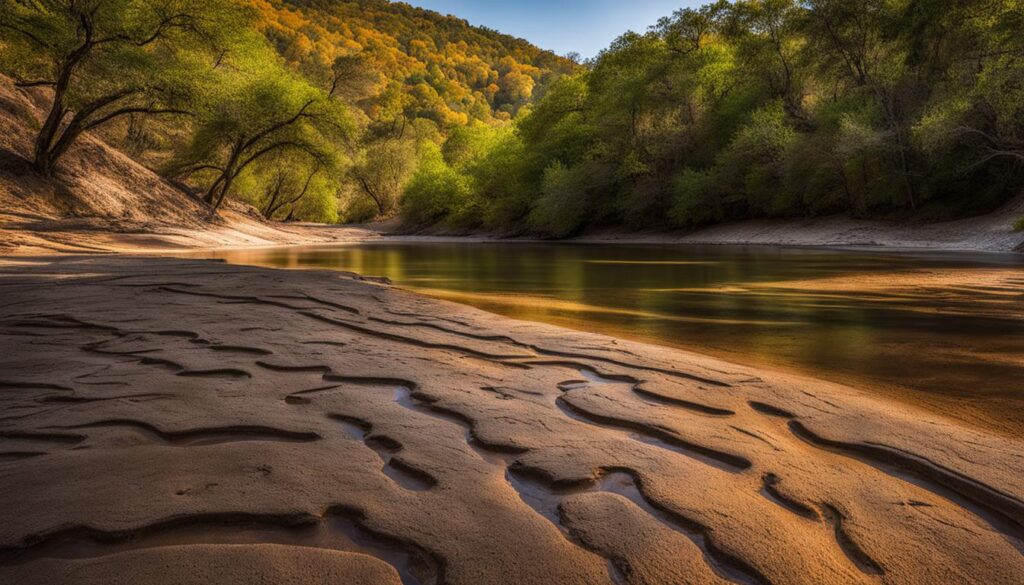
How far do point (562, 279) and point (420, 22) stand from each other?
11754cm

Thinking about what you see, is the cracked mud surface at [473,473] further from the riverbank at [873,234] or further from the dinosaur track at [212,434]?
Result: the riverbank at [873,234]

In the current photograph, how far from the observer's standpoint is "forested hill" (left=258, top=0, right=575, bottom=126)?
75.4m

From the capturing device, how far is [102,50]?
1684cm

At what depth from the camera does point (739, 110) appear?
29938 millimetres

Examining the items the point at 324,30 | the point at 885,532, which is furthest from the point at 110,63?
the point at 324,30

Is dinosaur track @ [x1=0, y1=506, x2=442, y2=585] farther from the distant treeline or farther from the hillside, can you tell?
the distant treeline

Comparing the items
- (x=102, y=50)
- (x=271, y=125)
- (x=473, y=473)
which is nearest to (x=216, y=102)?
(x=102, y=50)

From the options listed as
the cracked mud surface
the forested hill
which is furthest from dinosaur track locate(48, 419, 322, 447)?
the forested hill

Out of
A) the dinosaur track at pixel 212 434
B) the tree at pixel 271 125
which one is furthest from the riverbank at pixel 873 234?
the dinosaur track at pixel 212 434

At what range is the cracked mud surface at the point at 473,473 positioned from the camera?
147cm

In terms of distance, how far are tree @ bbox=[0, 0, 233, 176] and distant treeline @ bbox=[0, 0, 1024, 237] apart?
0.06 metres

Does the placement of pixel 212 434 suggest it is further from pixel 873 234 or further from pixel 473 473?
pixel 873 234

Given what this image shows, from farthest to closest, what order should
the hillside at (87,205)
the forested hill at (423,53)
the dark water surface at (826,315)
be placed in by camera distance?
the forested hill at (423,53) < the hillside at (87,205) < the dark water surface at (826,315)

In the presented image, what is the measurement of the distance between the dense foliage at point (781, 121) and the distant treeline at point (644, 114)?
0.10 metres
